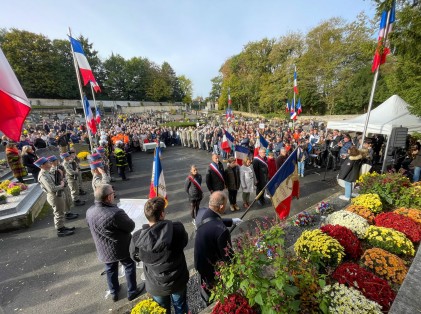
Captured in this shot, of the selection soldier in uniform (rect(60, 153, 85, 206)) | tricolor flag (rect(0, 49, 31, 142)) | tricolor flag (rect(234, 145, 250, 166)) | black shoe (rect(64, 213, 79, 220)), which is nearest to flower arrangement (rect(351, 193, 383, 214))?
tricolor flag (rect(234, 145, 250, 166))

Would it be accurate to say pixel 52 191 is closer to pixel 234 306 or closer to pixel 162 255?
pixel 162 255

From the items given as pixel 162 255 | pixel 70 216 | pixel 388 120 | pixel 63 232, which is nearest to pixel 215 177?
pixel 162 255

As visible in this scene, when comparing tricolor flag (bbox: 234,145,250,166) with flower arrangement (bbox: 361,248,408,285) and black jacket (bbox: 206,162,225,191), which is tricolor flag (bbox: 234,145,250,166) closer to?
black jacket (bbox: 206,162,225,191)

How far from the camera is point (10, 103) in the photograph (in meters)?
2.16

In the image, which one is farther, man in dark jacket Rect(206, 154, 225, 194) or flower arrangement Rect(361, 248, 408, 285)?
man in dark jacket Rect(206, 154, 225, 194)

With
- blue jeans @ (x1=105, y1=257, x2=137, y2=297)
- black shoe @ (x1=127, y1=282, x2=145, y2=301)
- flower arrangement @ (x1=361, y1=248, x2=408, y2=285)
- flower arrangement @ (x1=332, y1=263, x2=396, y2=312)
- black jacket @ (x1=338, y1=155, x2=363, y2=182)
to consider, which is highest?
black jacket @ (x1=338, y1=155, x2=363, y2=182)

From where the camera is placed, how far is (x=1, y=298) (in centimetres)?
370

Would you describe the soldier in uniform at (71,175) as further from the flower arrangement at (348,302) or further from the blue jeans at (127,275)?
the flower arrangement at (348,302)

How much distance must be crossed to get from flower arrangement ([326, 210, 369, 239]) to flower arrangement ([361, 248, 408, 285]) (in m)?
0.67

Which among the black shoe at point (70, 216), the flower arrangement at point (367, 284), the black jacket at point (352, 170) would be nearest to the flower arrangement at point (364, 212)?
the black jacket at point (352, 170)

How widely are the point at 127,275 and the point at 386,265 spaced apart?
4.02m

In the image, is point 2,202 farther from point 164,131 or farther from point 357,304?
point 164,131

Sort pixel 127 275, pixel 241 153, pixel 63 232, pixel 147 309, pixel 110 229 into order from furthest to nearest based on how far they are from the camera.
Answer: pixel 241 153
pixel 63 232
pixel 127 275
pixel 110 229
pixel 147 309

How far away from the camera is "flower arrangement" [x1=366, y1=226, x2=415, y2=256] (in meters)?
3.37
